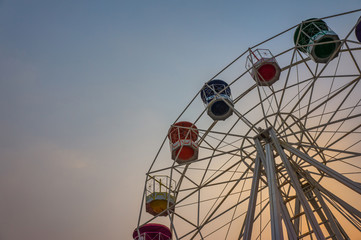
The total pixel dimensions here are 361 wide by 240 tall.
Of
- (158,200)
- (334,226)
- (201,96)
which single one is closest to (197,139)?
(201,96)

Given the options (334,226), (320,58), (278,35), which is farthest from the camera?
(320,58)

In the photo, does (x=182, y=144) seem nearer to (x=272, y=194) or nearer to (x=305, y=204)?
(x=272, y=194)

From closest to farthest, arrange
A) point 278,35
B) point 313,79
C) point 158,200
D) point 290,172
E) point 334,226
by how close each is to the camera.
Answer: point 290,172, point 334,226, point 278,35, point 313,79, point 158,200

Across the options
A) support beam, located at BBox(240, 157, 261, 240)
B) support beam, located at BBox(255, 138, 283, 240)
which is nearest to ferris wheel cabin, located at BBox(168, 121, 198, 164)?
support beam, located at BBox(255, 138, 283, 240)

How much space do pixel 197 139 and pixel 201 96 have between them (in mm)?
2454

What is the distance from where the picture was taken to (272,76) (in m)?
16.7

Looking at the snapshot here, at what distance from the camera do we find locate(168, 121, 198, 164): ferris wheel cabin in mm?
16781

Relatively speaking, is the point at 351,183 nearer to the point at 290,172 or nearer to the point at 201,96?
the point at 290,172

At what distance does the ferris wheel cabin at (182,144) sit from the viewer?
55.1 feet

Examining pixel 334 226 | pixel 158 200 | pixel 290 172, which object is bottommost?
pixel 334 226

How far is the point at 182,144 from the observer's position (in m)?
16.7

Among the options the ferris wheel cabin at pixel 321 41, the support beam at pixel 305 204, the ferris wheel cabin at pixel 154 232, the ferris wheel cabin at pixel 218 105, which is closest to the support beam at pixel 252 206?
the support beam at pixel 305 204

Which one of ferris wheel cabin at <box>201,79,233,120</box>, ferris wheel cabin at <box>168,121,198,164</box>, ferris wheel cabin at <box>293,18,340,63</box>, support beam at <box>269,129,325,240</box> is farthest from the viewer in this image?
ferris wheel cabin at <box>168,121,198,164</box>

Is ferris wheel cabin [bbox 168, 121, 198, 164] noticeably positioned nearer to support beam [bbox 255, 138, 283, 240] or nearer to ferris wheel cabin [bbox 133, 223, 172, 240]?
support beam [bbox 255, 138, 283, 240]
